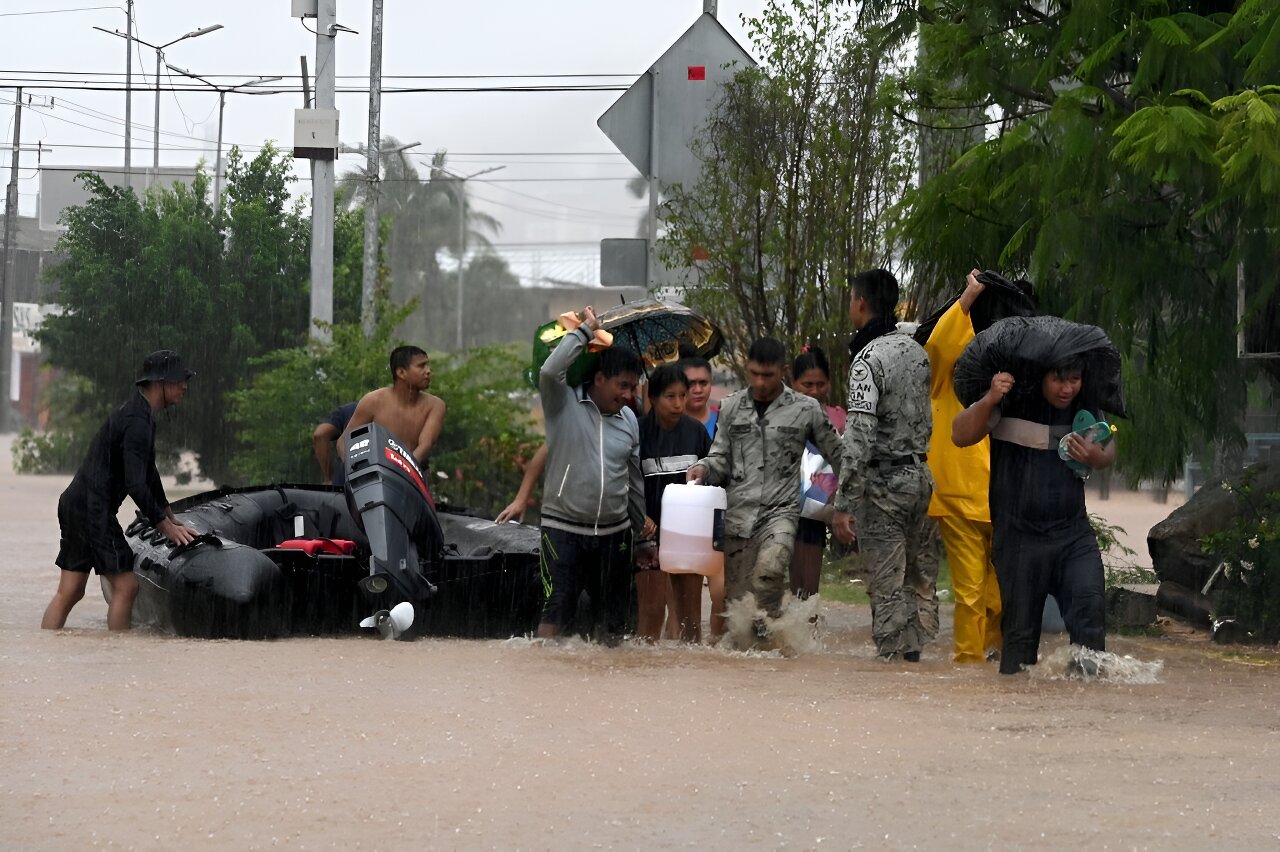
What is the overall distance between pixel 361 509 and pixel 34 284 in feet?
185

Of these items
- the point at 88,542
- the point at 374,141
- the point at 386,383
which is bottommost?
the point at 88,542

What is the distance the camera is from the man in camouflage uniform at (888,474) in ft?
30.8

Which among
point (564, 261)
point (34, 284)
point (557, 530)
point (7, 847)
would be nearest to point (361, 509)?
point (557, 530)

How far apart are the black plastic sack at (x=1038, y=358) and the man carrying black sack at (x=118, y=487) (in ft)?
15.4

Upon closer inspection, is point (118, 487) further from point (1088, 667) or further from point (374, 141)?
point (374, 141)

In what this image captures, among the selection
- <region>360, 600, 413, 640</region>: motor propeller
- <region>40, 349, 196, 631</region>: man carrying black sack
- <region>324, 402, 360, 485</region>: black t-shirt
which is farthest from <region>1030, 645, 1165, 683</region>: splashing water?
<region>324, 402, 360, 485</region>: black t-shirt

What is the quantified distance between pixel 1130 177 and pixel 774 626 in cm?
305

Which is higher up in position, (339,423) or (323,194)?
(323,194)

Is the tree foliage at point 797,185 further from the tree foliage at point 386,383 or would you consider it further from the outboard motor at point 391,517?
the outboard motor at point 391,517

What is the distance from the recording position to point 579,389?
1005cm

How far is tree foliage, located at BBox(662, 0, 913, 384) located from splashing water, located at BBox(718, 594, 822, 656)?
7671 mm

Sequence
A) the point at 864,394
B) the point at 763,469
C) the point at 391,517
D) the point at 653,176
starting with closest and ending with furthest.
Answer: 1. the point at 864,394
2. the point at 763,469
3. the point at 391,517
4. the point at 653,176

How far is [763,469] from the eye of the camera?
9906mm

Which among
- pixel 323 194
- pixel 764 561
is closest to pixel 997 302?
pixel 764 561
